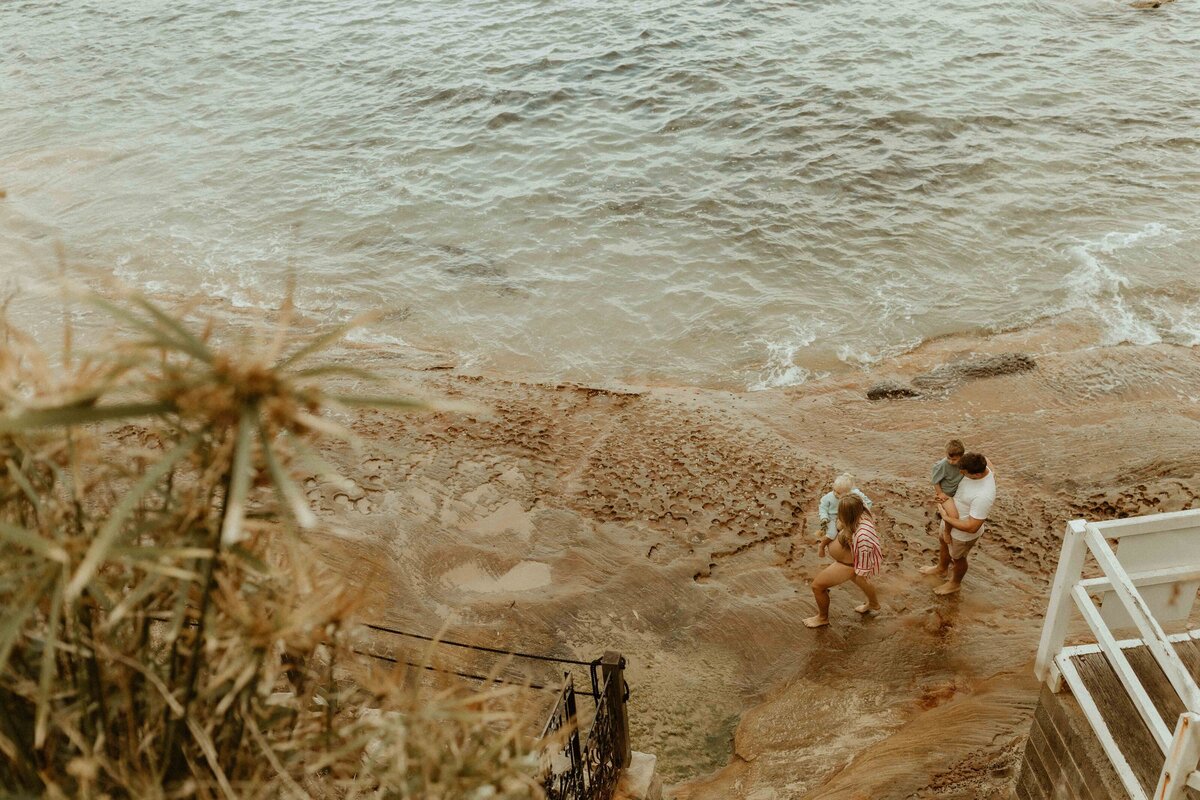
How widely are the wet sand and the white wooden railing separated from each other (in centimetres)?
132

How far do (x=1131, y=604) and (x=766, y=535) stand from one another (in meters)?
4.30

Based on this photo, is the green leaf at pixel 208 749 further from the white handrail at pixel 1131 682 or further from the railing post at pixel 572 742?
the white handrail at pixel 1131 682

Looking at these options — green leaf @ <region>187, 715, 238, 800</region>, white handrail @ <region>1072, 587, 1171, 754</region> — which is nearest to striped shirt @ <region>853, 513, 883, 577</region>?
white handrail @ <region>1072, 587, 1171, 754</region>

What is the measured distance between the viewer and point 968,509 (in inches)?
286

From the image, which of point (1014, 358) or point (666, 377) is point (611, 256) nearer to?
point (666, 377)

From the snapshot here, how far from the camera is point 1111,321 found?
39.8 feet

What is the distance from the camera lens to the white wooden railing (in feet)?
14.1

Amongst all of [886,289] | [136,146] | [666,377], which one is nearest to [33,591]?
[666,377]

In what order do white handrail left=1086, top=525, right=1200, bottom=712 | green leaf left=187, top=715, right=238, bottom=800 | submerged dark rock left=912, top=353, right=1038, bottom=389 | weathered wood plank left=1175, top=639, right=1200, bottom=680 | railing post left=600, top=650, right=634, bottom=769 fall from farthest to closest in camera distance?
submerged dark rock left=912, top=353, right=1038, bottom=389 → railing post left=600, top=650, right=634, bottom=769 → weathered wood plank left=1175, top=639, right=1200, bottom=680 → white handrail left=1086, top=525, right=1200, bottom=712 → green leaf left=187, top=715, right=238, bottom=800

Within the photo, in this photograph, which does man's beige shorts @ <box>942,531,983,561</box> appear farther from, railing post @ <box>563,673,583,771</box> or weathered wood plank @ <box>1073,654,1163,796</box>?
railing post @ <box>563,673,583,771</box>

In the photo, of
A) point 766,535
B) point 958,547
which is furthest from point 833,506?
point 766,535

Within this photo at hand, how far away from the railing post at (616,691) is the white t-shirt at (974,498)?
11.2 ft

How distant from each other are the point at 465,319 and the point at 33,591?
36.5 ft

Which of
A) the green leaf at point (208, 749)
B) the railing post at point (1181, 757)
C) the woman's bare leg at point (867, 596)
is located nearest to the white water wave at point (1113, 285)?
the woman's bare leg at point (867, 596)
